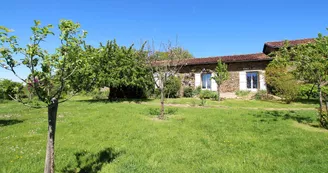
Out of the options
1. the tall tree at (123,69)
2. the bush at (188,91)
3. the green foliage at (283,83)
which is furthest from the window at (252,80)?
the tall tree at (123,69)

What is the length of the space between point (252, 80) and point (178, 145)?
1547cm

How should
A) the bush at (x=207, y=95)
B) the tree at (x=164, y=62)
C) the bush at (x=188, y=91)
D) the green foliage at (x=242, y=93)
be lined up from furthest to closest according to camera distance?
the bush at (x=188, y=91) < the green foliage at (x=242, y=93) < the bush at (x=207, y=95) < the tree at (x=164, y=62)

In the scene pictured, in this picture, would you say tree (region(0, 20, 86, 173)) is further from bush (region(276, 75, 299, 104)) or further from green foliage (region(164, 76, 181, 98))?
green foliage (region(164, 76, 181, 98))

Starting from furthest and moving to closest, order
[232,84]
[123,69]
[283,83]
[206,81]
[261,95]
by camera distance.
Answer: [206,81], [232,84], [261,95], [123,69], [283,83]

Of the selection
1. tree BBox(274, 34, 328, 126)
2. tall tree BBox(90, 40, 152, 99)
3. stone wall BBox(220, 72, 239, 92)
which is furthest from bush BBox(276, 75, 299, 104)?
tall tree BBox(90, 40, 152, 99)

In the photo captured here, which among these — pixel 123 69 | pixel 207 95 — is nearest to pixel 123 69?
pixel 123 69

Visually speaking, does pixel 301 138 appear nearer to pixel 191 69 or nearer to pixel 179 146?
pixel 179 146

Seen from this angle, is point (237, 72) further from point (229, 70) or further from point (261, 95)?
point (261, 95)

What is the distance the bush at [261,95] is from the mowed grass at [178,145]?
8.89m

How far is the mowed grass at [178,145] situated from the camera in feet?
13.8

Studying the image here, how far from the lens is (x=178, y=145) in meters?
5.40

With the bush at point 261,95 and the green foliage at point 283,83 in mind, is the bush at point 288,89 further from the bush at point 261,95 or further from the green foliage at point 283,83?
the bush at point 261,95

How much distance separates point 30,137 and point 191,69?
17.2 meters

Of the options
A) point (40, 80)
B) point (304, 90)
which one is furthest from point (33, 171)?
point (304, 90)
